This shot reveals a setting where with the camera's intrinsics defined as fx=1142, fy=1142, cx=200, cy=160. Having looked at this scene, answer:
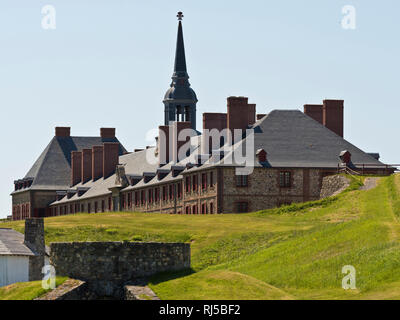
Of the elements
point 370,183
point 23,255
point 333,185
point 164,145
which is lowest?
point 23,255

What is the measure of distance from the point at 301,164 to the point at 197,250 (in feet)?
95.7

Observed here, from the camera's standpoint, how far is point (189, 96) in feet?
425

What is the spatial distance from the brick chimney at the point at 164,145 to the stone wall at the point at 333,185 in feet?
74.7

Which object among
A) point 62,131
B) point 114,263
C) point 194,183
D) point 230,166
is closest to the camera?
point 114,263

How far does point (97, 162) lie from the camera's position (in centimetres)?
12525

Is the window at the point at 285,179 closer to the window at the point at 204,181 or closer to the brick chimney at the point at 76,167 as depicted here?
the window at the point at 204,181

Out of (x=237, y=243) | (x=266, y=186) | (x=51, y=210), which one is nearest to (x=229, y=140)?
(x=266, y=186)

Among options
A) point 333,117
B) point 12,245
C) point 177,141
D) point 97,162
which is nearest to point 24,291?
point 12,245

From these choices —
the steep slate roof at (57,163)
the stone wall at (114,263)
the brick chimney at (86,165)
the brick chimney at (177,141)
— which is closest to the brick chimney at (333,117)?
the brick chimney at (177,141)

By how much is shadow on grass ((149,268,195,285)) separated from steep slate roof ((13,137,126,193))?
3485 inches

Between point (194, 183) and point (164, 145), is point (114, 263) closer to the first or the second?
point (194, 183)

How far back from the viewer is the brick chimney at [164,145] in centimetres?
10562

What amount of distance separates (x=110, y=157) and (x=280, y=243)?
69.6 metres
